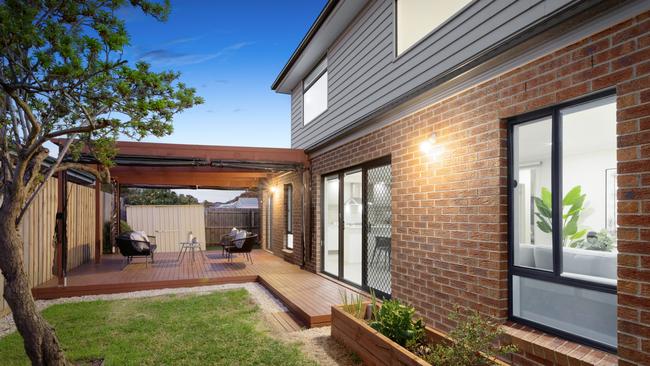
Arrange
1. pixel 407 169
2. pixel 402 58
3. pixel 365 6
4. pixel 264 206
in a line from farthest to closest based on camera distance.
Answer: pixel 264 206 → pixel 365 6 → pixel 402 58 → pixel 407 169

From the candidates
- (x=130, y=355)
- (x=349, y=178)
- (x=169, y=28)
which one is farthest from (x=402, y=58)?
(x=169, y=28)

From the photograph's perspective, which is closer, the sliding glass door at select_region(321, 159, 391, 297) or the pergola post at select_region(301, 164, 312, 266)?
the sliding glass door at select_region(321, 159, 391, 297)

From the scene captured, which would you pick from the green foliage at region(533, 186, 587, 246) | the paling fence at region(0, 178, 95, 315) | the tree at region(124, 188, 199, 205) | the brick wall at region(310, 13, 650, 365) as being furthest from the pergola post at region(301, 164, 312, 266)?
the tree at region(124, 188, 199, 205)

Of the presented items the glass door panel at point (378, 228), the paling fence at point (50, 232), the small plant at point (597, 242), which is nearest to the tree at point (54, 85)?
the paling fence at point (50, 232)

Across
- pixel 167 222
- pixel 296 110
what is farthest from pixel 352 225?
pixel 167 222

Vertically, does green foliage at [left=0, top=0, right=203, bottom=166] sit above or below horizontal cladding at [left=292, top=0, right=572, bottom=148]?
below

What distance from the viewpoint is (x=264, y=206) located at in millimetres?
13086

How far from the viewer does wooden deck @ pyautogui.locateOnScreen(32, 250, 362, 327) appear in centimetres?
569

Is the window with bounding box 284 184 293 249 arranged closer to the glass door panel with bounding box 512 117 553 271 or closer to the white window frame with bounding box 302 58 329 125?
the white window frame with bounding box 302 58 329 125

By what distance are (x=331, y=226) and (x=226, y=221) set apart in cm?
906

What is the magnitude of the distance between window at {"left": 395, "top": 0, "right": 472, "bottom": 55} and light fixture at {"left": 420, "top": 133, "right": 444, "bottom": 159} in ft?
4.50

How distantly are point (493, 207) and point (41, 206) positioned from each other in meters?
7.25

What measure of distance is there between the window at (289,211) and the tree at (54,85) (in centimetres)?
682

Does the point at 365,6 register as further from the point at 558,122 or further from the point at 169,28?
the point at 169,28
